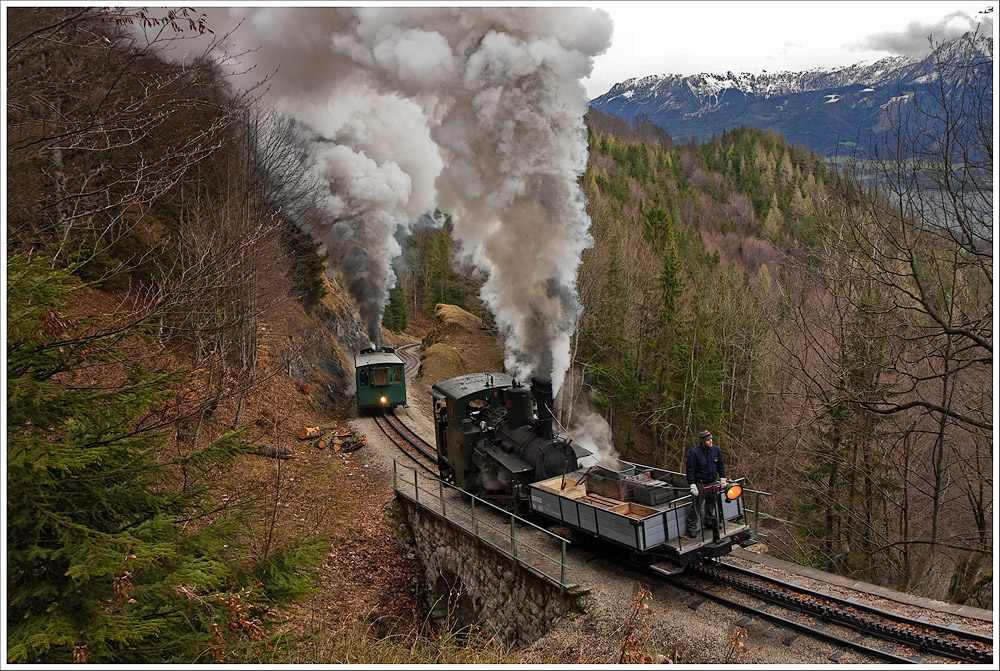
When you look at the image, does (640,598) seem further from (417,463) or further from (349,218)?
(349,218)

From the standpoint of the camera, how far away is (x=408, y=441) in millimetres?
17188

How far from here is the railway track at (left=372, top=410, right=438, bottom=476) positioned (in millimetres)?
15336

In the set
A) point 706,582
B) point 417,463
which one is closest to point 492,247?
point 417,463

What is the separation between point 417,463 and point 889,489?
423 inches

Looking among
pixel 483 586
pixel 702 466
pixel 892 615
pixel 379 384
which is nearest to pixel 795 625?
pixel 892 615

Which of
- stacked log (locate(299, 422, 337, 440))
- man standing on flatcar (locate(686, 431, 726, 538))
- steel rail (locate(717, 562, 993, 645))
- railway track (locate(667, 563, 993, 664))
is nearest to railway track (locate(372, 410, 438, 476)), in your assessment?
stacked log (locate(299, 422, 337, 440))

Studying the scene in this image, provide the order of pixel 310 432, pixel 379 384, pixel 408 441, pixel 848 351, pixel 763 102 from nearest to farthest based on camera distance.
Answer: pixel 848 351
pixel 310 432
pixel 408 441
pixel 379 384
pixel 763 102

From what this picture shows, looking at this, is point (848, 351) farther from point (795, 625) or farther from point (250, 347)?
point (250, 347)

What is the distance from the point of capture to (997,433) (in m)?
4.61

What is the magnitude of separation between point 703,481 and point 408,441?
36.6ft

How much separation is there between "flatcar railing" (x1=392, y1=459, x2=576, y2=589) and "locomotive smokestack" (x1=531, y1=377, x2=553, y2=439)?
1.49m

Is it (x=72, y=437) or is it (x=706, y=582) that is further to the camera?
(x=706, y=582)

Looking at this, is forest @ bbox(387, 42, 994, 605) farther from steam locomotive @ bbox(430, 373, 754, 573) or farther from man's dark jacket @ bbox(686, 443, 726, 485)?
steam locomotive @ bbox(430, 373, 754, 573)

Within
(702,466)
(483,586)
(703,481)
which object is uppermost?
(702,466)
